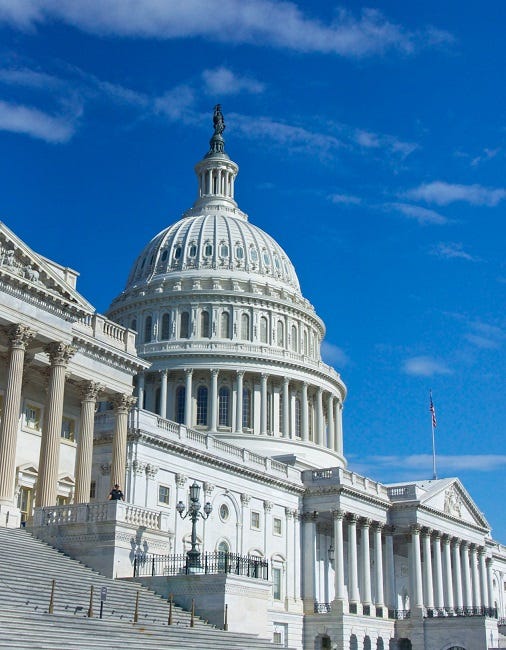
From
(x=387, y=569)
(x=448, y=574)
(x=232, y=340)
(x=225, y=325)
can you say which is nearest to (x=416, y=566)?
(x=387, y=569)

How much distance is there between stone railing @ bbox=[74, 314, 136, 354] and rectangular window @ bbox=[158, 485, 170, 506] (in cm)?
1364

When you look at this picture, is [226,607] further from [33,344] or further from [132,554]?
[33,344]

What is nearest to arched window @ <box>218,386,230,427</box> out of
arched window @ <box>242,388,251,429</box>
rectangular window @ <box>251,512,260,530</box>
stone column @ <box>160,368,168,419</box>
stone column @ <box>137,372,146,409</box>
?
arched window @ <box>242,388,251,429</box>

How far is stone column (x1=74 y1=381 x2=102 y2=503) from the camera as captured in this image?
161 ft

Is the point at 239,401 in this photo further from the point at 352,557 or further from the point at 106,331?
the point at 106,331

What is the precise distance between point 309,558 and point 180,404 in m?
23.7

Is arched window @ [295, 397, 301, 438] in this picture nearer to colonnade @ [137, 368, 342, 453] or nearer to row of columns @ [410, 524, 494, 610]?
colonnade @ [137, 368, 342, 453]

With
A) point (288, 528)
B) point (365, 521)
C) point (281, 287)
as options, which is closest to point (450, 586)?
point (365, 521)

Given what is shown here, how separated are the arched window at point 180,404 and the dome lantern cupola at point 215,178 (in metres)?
28.9

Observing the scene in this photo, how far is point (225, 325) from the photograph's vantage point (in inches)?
4058

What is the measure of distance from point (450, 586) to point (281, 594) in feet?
70.0

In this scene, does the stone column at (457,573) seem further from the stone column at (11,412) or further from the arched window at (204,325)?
the stone column at (11,412)

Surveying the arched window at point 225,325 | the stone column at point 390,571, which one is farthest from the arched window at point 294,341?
the stone column at point 390,571

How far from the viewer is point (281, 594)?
77.0 metres
